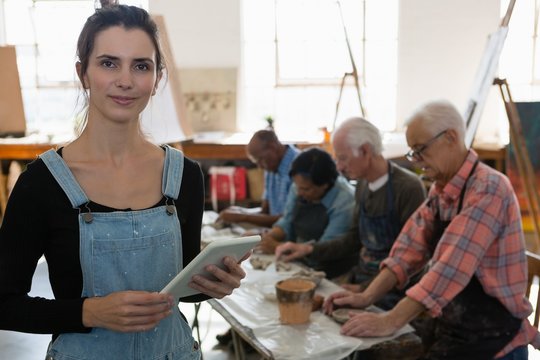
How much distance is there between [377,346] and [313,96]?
593 cm

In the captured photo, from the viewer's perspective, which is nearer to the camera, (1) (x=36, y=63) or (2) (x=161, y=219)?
(2) (x=161, y=219)

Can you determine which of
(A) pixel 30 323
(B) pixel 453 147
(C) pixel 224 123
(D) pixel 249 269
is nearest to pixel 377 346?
(B) pixel 453 147

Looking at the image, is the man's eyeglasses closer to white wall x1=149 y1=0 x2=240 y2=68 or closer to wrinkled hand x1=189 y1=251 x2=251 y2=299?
wrinkled hand x1=189 y1=251 x2=251 y2=299

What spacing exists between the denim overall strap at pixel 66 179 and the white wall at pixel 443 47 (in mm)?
6544

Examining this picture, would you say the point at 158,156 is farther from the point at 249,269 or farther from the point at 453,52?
the point at 453,52

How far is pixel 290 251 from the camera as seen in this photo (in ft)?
10.3

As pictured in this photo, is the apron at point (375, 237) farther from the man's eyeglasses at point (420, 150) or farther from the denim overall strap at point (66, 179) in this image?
the denim overall strap at point (66, 179)

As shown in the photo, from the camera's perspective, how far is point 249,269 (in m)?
2.96

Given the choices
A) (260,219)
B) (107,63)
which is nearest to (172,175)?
(107,63)

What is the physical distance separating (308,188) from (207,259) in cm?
223

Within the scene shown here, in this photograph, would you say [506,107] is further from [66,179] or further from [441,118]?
[66,179]

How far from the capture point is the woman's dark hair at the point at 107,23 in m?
1.26

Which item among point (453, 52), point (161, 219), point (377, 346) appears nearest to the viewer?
point (161, 219)

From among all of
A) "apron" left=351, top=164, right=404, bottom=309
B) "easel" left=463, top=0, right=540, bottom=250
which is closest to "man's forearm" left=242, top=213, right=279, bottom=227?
"apron" left=351, top=164, right=404, bottom=309
